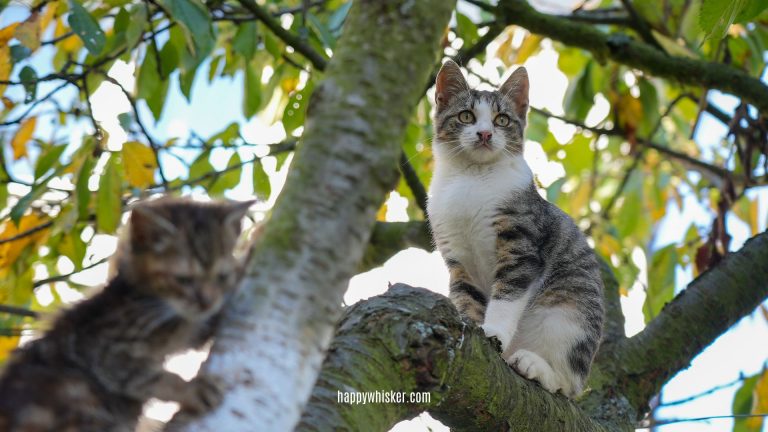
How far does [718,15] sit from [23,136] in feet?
14.2

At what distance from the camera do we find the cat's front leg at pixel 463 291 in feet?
16.5

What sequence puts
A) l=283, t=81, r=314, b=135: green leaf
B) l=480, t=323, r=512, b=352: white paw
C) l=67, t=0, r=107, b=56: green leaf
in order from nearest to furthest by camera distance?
l=67, t=0, r=107, b=56: green leaf < l=480, t=323, r=512, b=352: white paw < l=283, t=81, r=314, b=135: green leaf

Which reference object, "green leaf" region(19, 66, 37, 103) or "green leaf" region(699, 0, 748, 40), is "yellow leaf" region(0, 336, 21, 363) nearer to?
"green leaf" region(19, 66, 37, 103)

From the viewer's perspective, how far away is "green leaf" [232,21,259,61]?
4.80 meters

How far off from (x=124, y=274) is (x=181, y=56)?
115 inches

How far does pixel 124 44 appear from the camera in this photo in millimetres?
4934

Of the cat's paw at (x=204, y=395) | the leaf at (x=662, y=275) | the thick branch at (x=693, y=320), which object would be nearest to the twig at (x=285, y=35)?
the thick branch at (x=693, y=320)

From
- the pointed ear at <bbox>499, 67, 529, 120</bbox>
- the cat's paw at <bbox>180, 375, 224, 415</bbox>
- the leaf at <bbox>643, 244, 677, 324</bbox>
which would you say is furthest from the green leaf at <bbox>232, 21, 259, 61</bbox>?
the cat's paw at <bbox>180, 375, 224, 415</bbox>

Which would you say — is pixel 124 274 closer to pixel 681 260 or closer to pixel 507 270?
pixel 507 270

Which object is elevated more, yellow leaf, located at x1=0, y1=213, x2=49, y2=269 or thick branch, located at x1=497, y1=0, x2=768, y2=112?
thick branch, located at x1=497, y1=0, x2=768, y2=112

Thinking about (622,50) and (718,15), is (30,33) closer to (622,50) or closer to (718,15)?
(718,15)

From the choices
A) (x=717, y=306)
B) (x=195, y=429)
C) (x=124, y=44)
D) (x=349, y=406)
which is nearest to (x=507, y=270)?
(x=717, y=306)

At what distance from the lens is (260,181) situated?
203 inches

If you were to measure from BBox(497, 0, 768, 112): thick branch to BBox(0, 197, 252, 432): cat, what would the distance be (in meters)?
3.65
